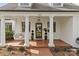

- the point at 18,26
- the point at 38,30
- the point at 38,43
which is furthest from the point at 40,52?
Result: the point at 18,26

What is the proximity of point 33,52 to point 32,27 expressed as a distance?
44 centimetres

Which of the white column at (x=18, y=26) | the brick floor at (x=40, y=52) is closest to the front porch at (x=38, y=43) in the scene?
the brick floor at (x=40, y=52)

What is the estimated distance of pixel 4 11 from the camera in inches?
66.4

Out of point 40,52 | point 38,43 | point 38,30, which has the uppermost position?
point 38,30

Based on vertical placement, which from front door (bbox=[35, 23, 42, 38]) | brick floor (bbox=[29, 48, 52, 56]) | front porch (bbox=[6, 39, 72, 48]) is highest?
front door (bbox=[35, 23, 42, 38])

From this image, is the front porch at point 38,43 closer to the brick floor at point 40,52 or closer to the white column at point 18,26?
the brick floor at point 40,52

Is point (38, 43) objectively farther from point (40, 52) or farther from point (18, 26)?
point (18, 26)

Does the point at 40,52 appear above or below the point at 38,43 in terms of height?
below

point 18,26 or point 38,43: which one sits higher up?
point 18,26

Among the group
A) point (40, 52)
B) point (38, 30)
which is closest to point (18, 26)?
point (38, 30)

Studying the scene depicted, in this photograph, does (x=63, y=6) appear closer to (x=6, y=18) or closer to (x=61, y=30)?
(x=61, y=30)

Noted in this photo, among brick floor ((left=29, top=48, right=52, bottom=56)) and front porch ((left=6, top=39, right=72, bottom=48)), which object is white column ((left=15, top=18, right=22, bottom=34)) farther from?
brick floor ((left=29, top=48, right=52, bottom=56))

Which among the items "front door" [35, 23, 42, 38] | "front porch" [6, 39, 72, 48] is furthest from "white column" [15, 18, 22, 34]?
"front door" [35, 23, 42, 38]

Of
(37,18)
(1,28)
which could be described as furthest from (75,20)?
(1,28)
